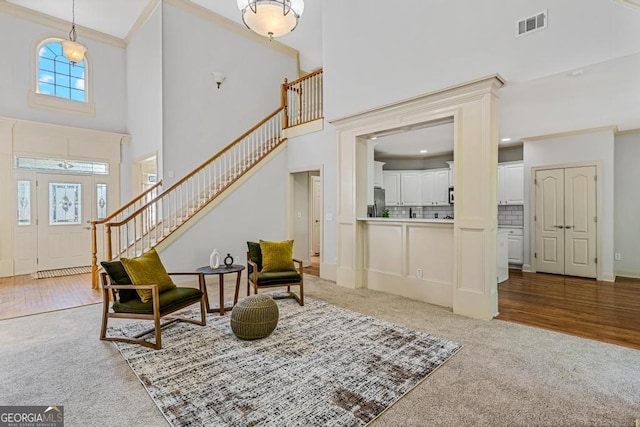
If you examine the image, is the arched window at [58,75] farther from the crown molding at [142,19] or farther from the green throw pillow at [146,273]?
the green throw pillow at [146,273]

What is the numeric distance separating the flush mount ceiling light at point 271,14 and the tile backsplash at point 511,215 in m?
6.48

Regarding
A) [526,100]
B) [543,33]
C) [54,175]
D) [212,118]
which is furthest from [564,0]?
[54,175]

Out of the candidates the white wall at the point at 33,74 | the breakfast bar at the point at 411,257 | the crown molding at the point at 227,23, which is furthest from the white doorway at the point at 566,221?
the white wall at the point at 33,74

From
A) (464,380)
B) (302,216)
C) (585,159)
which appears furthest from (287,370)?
(585,159)

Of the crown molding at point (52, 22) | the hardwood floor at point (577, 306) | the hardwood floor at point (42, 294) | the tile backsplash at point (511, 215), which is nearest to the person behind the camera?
the hardwood floor at point (577, 306)

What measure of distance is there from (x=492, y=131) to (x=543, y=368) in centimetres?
248

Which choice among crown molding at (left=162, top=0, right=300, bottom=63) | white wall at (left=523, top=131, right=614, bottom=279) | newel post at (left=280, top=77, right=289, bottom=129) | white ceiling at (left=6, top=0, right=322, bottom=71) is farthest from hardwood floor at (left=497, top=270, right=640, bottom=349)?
crown molding at (left=162, top=0, right=300, bottom=63)

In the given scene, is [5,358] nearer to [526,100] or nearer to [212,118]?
[212,118]

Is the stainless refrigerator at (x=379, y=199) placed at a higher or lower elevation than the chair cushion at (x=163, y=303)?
higher

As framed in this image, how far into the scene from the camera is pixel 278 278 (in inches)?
165

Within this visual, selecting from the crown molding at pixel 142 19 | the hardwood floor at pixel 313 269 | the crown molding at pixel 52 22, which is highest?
the crown molding at pixel 142 19

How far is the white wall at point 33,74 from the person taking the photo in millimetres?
6285

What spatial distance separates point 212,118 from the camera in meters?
7.07

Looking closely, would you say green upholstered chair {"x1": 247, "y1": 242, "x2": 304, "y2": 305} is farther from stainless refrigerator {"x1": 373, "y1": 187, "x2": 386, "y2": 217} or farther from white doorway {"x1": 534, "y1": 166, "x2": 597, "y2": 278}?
white doorway {"x1": 534, "y1": 166, "x2": 597, "y2": 278}
